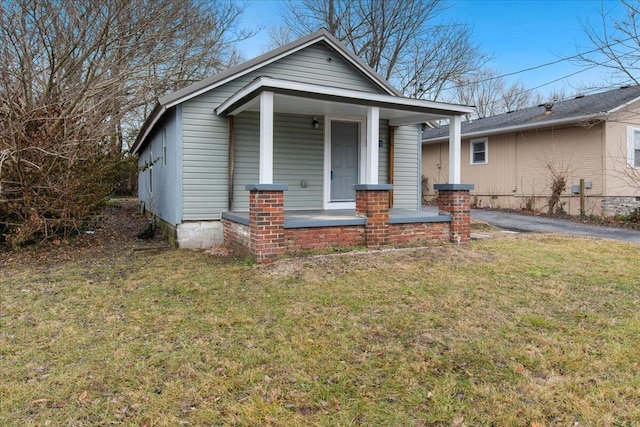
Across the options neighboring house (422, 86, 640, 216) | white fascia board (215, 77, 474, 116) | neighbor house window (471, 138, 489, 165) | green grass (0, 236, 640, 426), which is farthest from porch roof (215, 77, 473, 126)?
neighbor house window (471, 138, 489, 165)

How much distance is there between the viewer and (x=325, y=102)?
7.42 m

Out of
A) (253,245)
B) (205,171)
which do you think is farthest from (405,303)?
(205,171)

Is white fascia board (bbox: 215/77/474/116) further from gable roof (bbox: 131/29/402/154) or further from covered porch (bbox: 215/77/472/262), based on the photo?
gable roof (bbox: 131/29/402/154)

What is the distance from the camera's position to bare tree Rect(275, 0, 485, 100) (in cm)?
2080

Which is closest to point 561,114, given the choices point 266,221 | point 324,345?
point 266,221

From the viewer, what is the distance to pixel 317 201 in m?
9.19

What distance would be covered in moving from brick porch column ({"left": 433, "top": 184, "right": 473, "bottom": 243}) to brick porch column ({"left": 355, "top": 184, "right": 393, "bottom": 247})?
1293mm

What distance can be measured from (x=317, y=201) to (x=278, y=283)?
13.8ft

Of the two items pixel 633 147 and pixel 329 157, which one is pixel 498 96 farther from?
pixel 329 157

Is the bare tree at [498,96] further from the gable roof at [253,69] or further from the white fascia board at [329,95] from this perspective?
the white fascia board at [329,95]

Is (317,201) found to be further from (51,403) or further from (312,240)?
(51,403)

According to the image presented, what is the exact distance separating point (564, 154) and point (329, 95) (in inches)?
399

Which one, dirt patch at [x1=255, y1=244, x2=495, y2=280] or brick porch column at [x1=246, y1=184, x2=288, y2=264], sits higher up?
brick porch column at [x1=246, y1=184, x2=288, y2=264]

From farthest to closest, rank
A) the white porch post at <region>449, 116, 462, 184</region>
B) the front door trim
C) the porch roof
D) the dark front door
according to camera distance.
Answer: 1. the dark front door
2. the front door trim
3. the white porch post at <region>449, 116, 462, 184</region>
4. the porch roof
